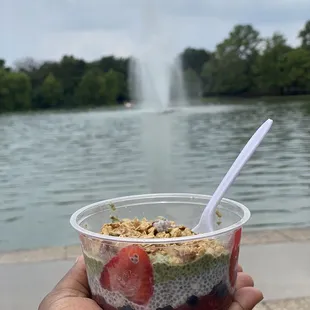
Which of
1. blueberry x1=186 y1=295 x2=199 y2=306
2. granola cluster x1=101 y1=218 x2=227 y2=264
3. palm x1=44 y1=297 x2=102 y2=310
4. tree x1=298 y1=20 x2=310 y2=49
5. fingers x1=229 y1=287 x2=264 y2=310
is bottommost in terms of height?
fingers x1=229 y1=287 x2=264 y2=310

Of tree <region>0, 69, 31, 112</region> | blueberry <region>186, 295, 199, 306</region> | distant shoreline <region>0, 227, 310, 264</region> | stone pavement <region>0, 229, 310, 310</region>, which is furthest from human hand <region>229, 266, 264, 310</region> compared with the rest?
tree <region>0, 69, 31, 112</region>

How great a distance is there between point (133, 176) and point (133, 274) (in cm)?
728

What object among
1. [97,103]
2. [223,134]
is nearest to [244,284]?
[223,134]

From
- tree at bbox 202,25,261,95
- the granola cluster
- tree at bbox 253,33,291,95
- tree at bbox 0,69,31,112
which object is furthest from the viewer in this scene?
tree at bbox 202,25,261,95

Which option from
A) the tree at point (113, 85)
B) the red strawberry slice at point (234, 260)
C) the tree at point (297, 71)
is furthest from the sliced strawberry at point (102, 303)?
the tree at point (297, 71)

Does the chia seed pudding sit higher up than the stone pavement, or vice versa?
the chia seed pudding

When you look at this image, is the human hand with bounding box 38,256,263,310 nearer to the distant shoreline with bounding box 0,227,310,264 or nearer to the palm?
the palm

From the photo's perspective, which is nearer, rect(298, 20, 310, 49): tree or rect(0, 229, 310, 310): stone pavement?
rect(0, 229, 310, 310): stone pavement

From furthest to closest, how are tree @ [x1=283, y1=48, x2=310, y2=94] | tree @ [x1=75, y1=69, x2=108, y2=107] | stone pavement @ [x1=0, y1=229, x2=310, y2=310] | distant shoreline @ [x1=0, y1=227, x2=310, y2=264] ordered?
tree @ [x1=283, y1=48, x2=310, y2=94] → tree @ [x1=75, y1=69, x2=108, y2=107] → distant shoreline @ [x1=0, y1=227, x2=310, y2=264] → stone pavement @ [x1=0, y1=229, x2=310, y2=310]

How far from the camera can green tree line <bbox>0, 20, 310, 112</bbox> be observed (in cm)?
5803

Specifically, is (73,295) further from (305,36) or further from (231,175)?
(305,36)

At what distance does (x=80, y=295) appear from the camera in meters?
1.51

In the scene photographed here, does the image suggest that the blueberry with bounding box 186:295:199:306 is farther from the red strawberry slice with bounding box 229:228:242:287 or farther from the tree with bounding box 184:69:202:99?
the tree with bounding box 184:69:202:99

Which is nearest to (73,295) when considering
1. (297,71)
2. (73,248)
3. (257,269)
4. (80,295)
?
(80,295)
